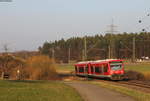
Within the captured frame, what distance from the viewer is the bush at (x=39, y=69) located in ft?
159

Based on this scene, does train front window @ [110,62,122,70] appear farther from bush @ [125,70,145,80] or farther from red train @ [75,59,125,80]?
bush @ [125,70,145,80]

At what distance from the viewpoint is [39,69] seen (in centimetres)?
4850

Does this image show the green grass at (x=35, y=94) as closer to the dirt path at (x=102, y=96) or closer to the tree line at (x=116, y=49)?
the dirt path at (x=102, y=96)

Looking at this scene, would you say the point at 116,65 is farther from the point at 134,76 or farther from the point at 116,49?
the point at 116,49

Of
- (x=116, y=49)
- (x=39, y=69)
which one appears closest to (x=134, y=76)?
(x=39, y=69)

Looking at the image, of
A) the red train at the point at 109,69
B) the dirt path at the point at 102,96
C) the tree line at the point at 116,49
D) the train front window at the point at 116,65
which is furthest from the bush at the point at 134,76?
the tree line at the point at 116,49

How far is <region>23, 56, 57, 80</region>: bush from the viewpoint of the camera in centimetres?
4850

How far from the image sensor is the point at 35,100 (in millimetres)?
13164

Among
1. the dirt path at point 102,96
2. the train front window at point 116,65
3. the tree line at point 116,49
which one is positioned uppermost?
the tree line at point 116,49

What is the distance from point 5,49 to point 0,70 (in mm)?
14537

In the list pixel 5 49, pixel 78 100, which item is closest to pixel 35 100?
Result: pixel 78 100

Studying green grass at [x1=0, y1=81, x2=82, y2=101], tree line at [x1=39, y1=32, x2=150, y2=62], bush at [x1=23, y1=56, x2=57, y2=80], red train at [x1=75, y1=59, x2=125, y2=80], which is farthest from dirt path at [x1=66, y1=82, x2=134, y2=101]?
tree line at [x1=39, y1=32, x2=150, y2=62]

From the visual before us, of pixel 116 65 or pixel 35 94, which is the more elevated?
pixel 116 65

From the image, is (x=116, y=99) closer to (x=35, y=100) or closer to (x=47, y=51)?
(x=35, y=100)
